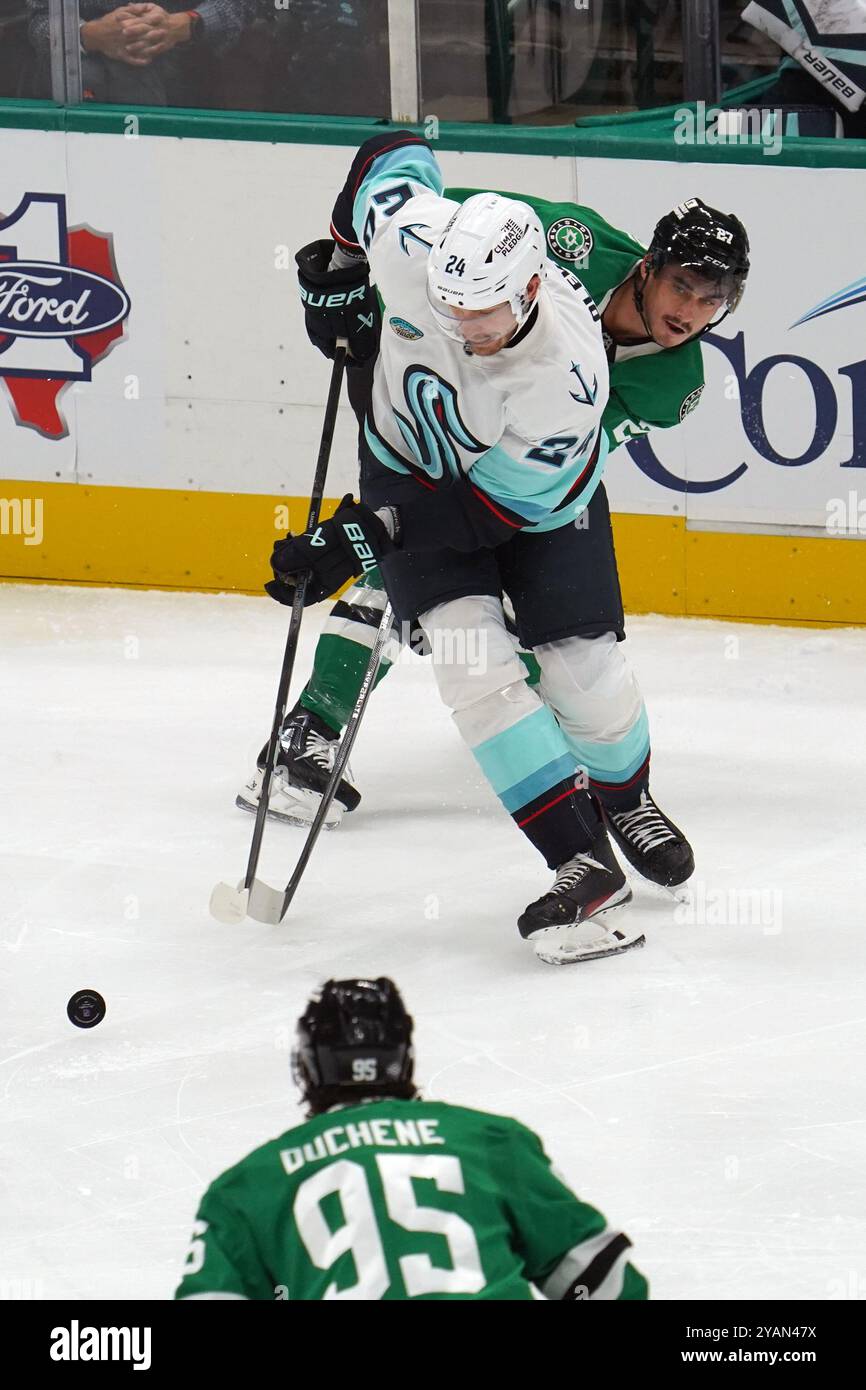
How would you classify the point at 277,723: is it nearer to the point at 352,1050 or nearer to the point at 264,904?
the point at 264,904

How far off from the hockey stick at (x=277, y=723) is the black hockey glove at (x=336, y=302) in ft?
0.10

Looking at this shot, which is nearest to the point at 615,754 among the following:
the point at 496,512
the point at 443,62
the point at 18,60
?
the point at 496,512

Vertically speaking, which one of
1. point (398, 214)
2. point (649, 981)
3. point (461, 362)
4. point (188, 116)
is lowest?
point (649, 981)

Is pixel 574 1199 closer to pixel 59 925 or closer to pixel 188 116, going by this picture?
pixel 59 925

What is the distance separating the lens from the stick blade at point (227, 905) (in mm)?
3291

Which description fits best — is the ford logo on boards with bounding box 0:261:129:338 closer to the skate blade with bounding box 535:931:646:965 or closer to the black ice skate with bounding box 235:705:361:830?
the black ice skate with bounding box 235:705:361:830

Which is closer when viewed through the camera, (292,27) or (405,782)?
(405,782)

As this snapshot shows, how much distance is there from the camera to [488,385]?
3027 mm

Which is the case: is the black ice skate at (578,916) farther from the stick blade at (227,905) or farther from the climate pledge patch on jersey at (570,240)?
the climate pledge patch on jersey at (570,240)

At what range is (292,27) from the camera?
523cm

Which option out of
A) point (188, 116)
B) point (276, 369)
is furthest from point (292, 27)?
point (276, 369)

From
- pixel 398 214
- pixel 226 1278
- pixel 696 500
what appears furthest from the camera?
pixel 696 500

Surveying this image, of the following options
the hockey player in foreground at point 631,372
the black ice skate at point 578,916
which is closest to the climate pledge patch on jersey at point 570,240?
the hockey player in foreground at point 631,372

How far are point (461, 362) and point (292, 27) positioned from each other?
2493mm
